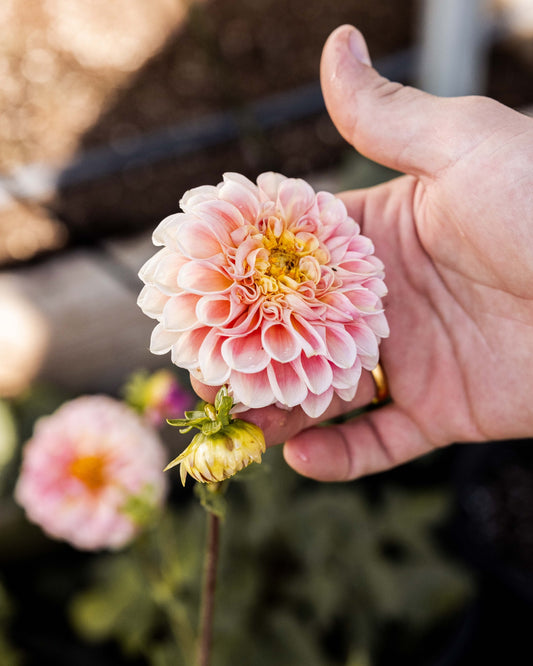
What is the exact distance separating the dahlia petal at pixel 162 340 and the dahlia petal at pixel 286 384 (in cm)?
13

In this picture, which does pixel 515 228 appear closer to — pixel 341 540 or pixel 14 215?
pixel 341 540

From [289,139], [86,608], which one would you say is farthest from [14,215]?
[86,608]

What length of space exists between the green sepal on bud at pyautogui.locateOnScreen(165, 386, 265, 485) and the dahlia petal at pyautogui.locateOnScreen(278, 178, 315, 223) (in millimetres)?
277

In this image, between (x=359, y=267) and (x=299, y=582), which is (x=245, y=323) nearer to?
(x=359, y=267)

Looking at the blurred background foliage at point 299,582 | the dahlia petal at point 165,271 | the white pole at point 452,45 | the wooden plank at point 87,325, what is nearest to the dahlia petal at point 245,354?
the dahlia petal at point 165,271

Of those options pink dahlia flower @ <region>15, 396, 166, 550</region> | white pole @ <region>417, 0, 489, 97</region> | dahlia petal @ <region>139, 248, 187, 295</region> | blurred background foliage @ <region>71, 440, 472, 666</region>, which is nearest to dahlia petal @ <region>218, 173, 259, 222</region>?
dahlia petal @ <region>139, 248, 187, 295</region>

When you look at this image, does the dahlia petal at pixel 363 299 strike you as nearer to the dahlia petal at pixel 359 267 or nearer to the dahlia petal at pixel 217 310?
the dahlia petal at pixel 359 267

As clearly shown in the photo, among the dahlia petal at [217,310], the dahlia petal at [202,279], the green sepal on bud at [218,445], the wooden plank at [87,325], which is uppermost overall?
the dahlia petal at [202,279]

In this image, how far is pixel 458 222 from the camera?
1.07m

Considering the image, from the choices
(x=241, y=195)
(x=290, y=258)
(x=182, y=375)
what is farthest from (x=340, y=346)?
(x=182, y=375)

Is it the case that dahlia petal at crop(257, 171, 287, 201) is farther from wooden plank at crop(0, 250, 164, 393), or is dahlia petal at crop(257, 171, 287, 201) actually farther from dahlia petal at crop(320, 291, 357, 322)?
wooden plank at crop(0, 250, 164, 393)

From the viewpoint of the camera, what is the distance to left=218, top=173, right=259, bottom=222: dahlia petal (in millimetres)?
815

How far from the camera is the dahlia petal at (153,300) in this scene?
2.63 ft

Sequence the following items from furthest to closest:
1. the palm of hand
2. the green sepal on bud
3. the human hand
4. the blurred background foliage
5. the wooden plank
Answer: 1. the wooden plank
2. the blurred background foliage
3. the palm of hand
4. the human hand
5. the green sepal on bud
